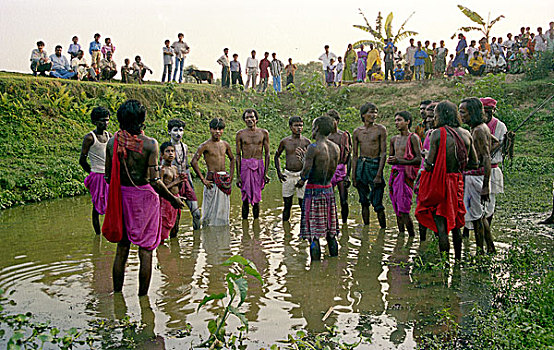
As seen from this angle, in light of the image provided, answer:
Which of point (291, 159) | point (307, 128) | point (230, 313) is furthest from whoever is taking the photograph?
point (307, 128)

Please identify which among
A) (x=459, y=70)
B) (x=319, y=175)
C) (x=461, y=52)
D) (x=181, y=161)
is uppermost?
(x=461, y=52)

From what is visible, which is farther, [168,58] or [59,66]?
[168,58]

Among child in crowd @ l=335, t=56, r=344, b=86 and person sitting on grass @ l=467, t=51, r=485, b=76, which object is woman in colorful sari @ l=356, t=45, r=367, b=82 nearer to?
child in crowd @ l=335, t=56, r=344, b=86

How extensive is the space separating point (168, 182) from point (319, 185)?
2.24 meters

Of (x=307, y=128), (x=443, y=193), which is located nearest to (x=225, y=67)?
(x=307, y=128)

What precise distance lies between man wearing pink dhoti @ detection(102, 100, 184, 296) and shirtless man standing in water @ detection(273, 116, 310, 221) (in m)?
3.71

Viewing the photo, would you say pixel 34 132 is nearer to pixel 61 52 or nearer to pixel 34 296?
pixel 61 52

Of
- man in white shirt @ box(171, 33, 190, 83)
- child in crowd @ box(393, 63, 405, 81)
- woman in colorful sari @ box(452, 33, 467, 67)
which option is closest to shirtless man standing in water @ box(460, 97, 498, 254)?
man in white shirt @ box(171, 33, 190, 83)

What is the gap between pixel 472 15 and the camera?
75.3 feet

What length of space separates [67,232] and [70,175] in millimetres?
4588

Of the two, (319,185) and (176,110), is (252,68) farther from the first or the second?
(319,185)

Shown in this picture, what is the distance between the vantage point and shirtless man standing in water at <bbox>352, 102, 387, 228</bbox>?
27.0ft

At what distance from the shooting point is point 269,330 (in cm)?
461

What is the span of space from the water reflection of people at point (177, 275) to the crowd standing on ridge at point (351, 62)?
497 inches
